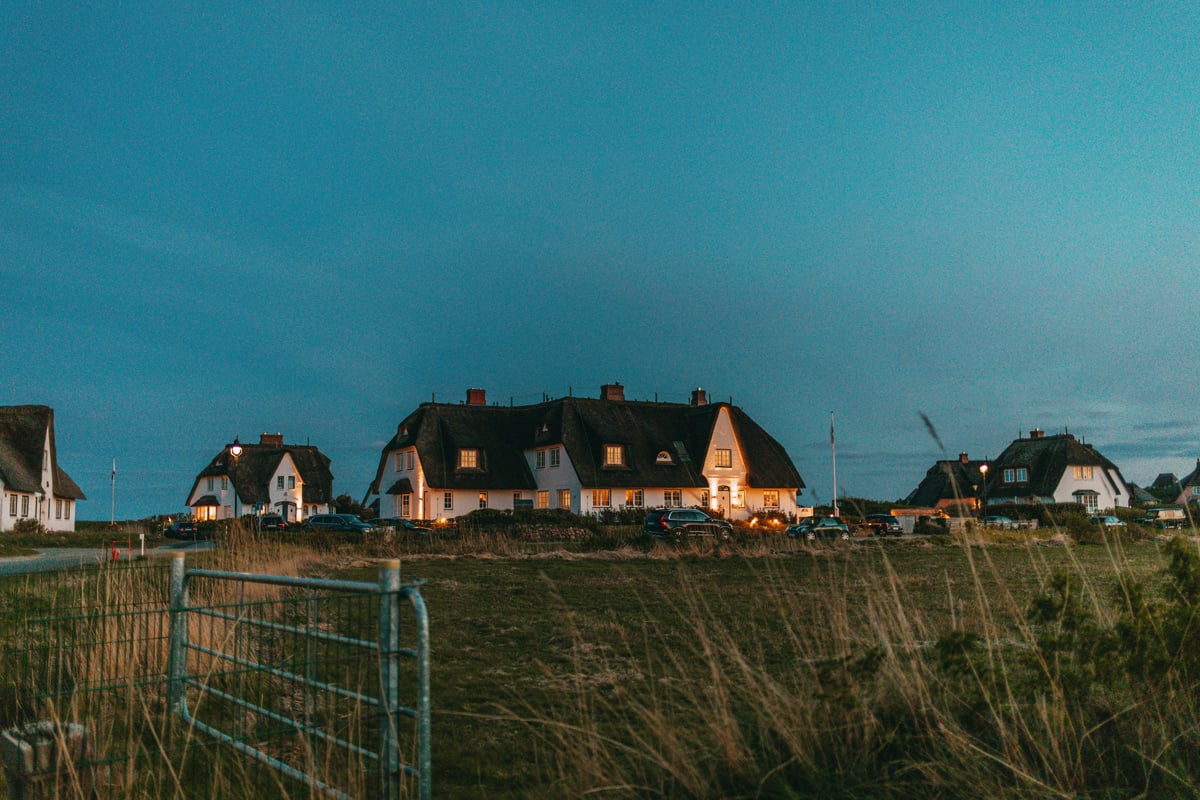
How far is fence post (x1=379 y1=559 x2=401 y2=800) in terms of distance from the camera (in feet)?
12.4

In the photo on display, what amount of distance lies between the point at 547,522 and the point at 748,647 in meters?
32.9

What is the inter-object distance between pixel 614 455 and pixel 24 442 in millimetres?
32709

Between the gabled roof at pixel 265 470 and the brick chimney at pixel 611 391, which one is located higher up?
the brick chimney at pixel 611 391

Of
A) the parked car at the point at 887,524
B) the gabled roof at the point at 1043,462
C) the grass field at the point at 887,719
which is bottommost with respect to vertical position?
the parked car at the point at 887,524

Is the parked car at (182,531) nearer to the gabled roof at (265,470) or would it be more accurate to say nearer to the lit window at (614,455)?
the lit window at (614,455)

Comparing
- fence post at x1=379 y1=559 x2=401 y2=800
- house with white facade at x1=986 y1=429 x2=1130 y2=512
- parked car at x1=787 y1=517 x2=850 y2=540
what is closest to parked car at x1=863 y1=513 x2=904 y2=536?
parked car at x1=787 y1=517 x2=850 y2=540

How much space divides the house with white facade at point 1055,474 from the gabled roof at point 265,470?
5399cm

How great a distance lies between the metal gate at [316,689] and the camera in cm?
382

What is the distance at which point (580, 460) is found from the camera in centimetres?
5022

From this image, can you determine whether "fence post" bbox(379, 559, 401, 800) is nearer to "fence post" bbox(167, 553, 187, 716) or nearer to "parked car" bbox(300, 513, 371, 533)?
"fence post" bbox(167, 553, 187, 716)

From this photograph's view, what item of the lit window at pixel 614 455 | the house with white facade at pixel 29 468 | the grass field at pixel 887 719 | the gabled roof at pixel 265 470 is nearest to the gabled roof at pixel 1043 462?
the lit window at pixel 614 455

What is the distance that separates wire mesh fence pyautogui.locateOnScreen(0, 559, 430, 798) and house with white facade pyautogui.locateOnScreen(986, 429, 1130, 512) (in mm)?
68978

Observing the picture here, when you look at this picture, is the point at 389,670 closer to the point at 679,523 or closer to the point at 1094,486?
the point at 679,523

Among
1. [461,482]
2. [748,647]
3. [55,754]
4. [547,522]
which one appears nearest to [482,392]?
[461,482]
